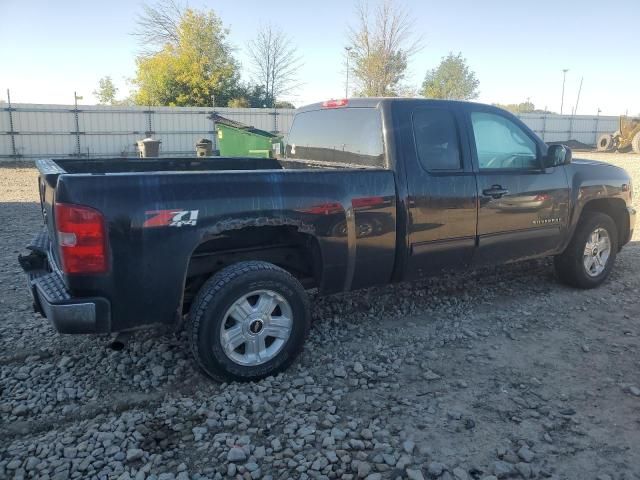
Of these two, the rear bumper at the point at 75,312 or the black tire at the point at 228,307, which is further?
the black tire at the point at 228,307

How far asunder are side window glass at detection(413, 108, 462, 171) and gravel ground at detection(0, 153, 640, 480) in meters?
1.40

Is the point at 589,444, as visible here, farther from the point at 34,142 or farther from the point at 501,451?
the point at 34,142

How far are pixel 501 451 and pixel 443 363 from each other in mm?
1074

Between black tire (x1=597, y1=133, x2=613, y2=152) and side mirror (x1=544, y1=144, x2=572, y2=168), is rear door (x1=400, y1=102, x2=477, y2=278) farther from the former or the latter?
black tire (x1=597, y1=133, x2=613, y2=152)

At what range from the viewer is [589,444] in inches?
113

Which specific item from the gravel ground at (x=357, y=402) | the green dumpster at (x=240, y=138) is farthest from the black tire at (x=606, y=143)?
the gravel ground at (x=357, y=402)

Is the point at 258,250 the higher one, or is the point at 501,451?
the point at 258,250

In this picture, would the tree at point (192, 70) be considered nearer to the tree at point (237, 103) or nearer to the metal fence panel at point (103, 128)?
the tree at point (237, 103)

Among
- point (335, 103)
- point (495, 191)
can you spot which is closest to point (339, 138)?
point (335, 103)

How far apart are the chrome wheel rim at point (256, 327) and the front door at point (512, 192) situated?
6.53 ft

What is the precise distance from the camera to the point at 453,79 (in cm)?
5466

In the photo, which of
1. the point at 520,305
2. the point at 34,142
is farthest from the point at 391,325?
the point at 34,142

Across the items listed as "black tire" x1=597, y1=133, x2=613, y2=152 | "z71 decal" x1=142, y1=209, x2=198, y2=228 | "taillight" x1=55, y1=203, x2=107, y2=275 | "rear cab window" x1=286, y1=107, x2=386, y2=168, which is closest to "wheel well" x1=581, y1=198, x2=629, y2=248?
"rear cab window" x1=286, y1=107, x2=386, y2=168

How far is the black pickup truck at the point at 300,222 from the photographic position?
2.98 meters
